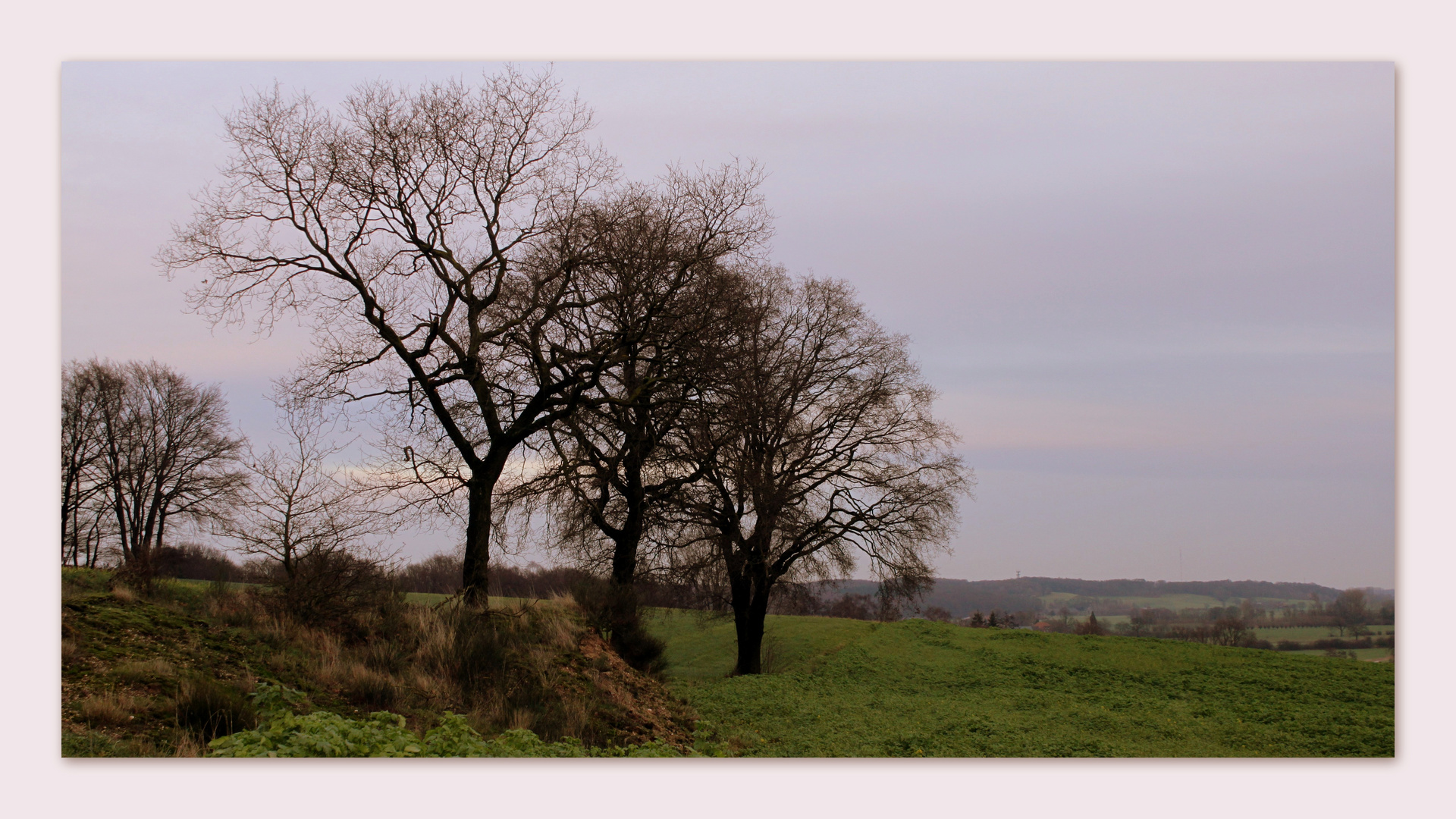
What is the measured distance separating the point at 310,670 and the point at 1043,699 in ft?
30.9

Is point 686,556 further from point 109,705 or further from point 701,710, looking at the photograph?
point 109,705

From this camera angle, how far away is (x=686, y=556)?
14266 mm

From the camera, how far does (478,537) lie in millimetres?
11398

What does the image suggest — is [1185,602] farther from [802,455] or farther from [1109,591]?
[802,455]

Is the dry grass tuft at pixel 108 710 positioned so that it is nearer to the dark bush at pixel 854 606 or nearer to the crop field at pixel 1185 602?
the crop field at pixel 1185 602

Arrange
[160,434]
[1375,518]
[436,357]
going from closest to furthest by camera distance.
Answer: [1375,518] → [160,434] → [436,357]

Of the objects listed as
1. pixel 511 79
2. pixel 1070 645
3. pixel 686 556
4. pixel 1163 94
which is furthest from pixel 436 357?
pixel 1070 645

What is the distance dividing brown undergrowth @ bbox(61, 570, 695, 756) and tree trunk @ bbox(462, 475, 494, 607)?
508 millimetres

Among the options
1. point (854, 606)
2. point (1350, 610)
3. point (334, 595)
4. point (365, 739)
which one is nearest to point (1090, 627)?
point (1350, 610)

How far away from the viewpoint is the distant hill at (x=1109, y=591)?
8.21m

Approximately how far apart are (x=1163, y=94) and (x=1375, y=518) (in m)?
4.62

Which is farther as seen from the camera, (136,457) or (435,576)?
(435,576)

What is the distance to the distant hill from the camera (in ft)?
26.9

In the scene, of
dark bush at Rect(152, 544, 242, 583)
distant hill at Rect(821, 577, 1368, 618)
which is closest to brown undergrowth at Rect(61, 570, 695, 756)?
dark bush at Rect(152, 544, 242, 583)
